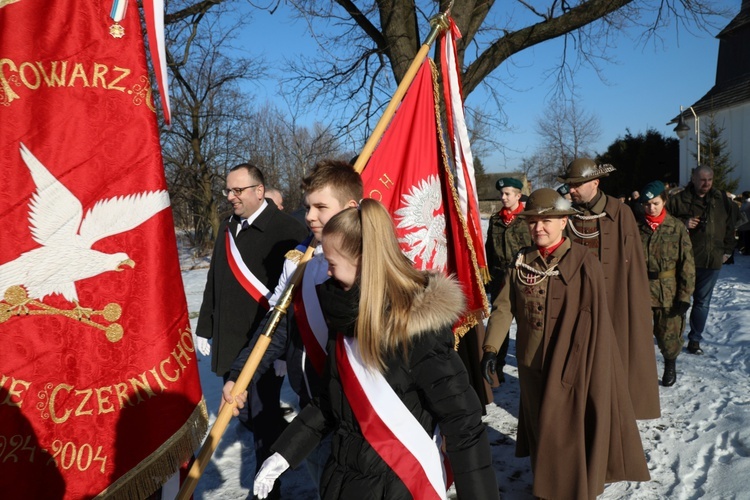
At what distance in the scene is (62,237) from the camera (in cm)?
210

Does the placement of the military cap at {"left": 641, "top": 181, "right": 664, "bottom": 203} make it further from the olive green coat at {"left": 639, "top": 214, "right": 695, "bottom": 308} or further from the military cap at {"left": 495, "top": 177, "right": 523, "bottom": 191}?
the military cap at {"left": 495, "top": 177, "right": 523, "bottom": 191}

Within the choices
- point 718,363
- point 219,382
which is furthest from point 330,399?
point 718,363

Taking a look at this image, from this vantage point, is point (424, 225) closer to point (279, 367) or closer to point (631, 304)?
point (279, 367)

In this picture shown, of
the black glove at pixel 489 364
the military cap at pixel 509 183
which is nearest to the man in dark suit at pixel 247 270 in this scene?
the black glove at pixel 489 364

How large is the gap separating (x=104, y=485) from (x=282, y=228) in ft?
7.36

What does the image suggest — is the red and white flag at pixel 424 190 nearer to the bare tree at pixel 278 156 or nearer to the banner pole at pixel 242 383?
the banner pole at pixel 242 383

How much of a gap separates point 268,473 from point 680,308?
473 cm

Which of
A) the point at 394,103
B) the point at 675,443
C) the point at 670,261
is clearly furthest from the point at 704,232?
the point at 394,103

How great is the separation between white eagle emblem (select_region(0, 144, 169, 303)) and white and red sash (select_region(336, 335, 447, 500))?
94cm

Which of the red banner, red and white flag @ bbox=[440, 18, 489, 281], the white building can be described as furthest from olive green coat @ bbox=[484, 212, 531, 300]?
the white building

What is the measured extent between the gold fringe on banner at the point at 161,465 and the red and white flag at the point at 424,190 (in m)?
1.75

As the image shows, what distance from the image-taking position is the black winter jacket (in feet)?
6.66

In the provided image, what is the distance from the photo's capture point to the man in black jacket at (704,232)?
22.4 ft

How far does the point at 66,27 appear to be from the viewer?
83.0 inches
